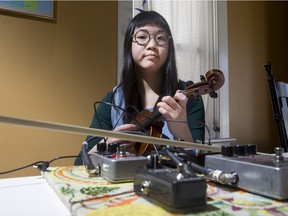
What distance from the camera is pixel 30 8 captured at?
4.09ft

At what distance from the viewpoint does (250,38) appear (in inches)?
82.7

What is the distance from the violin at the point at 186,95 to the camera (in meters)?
0.68

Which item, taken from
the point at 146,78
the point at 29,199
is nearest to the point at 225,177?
the point at 29,199

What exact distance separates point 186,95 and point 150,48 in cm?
29

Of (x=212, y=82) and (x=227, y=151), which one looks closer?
(x=227, y=151)

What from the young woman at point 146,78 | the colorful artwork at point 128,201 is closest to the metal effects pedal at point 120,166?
the colorful artwork at point 128,201

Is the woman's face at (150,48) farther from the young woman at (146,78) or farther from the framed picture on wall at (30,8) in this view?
the framed picture on wall at (30,8)

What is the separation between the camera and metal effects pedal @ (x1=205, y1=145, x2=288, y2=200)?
0.34m

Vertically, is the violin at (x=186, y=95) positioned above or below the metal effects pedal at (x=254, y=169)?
above

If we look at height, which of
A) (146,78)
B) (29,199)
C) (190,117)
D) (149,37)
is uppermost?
(149,37)

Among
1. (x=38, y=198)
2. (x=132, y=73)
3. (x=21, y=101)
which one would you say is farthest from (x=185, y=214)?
(x=21, y=101)

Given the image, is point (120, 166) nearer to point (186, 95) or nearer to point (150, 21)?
point (186, 95)

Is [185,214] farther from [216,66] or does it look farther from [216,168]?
[216,66]

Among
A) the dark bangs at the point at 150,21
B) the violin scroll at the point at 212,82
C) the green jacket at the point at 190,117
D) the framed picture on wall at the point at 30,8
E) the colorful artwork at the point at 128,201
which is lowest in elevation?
the colorful artwork at the point at 128,201
